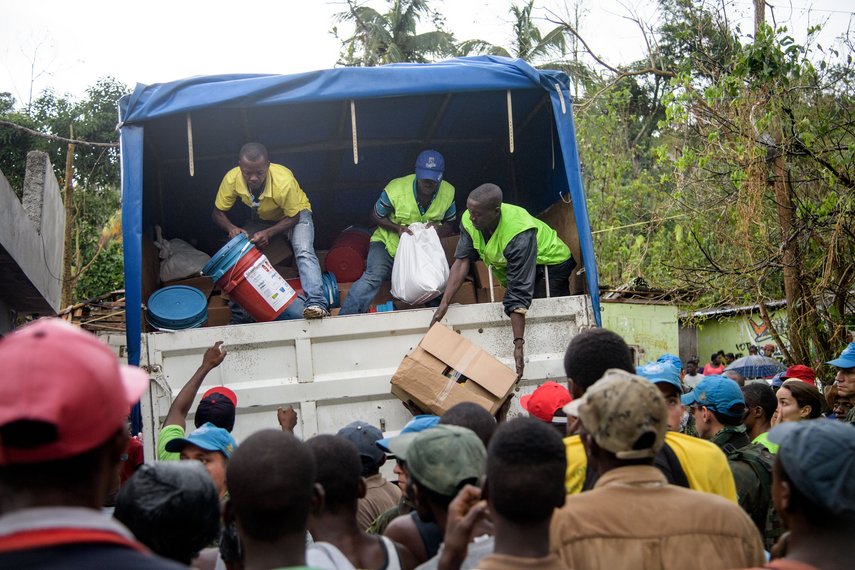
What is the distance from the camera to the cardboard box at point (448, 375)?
4.48 meters

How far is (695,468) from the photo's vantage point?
230 centimetres

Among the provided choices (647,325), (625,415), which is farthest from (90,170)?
(625,415)

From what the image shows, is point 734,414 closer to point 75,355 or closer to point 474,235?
point 474,235

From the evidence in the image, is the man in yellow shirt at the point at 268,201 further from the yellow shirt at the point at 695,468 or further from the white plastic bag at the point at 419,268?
the yellow shirt at the point at 695,468

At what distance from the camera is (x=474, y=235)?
16.9ft

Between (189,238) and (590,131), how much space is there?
37.3ft

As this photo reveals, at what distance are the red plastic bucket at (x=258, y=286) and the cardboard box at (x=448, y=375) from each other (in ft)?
3.08

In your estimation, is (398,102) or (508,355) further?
(398,102)

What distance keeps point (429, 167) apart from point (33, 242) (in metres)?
4.66

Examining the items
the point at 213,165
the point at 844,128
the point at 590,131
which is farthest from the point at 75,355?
the point at 590,131

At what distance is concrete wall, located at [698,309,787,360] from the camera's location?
664 inches

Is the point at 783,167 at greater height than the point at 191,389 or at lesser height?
greater

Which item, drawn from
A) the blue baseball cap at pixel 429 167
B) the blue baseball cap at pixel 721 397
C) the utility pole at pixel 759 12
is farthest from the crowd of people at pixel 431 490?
the utility pole at pixel 759 12

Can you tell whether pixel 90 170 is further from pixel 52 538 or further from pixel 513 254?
pixel 52 538
